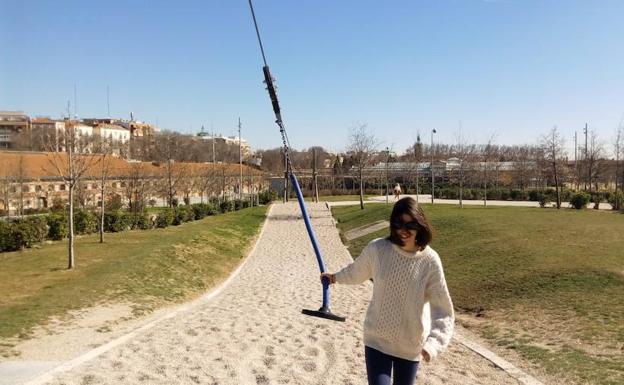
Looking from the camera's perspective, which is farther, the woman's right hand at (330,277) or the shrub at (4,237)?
the shrub at (4,237)

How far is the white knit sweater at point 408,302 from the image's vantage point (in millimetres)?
3193

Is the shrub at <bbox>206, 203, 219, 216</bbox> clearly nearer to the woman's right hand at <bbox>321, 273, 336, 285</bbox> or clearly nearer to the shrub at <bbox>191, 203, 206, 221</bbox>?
the shrub at <bbox>191, 203, 206, 221</bbox>

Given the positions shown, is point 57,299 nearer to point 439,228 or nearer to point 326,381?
point 326,381

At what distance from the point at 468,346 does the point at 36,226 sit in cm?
1677

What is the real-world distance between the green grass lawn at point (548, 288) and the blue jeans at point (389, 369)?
14.2 feet

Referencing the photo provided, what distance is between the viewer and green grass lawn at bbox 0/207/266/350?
10117 mm

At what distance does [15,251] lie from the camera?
18031 millimetres

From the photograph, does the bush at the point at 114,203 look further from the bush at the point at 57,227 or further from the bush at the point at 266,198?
the bush at the point at 266,198

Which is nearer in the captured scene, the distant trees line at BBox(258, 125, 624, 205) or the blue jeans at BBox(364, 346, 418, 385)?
the blue jeans at BBox(364, 346, 418, 385)

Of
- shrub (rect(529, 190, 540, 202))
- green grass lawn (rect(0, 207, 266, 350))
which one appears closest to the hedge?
green grass lawn (rect(0, 207, 266, 350))

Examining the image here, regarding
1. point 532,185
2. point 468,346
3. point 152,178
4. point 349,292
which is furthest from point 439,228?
point 532,185

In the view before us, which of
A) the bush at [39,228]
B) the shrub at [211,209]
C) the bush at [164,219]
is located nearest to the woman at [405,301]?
the bush at [39,228]

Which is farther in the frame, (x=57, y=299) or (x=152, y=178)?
(x=152, y=178)

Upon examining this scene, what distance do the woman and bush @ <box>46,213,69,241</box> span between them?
20.2 metres
